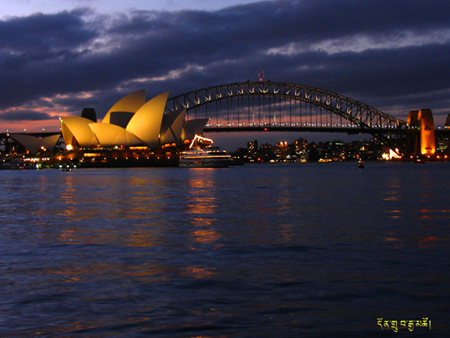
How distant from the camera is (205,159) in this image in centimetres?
9494

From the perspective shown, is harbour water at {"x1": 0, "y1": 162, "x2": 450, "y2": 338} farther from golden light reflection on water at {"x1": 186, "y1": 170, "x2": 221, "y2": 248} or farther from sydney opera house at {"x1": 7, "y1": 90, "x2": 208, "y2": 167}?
sydney opera house at {"x1": 7, "y1": 90, "x2": 208, "y2": 167}

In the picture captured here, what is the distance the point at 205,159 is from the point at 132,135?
16.5m

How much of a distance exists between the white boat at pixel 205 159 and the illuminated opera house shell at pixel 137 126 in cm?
784

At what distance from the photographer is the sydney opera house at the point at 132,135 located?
9681 centimetres

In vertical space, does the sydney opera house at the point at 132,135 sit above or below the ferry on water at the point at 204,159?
above

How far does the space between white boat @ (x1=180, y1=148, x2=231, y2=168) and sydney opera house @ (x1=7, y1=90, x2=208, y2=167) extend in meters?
7.93

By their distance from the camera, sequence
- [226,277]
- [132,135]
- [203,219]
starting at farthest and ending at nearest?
[132,135]
[203,219]
[226,277]

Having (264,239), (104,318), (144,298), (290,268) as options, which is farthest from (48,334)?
(264,239)

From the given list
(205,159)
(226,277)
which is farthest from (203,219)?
(205,159)

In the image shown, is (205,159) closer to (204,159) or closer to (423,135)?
(204,159)

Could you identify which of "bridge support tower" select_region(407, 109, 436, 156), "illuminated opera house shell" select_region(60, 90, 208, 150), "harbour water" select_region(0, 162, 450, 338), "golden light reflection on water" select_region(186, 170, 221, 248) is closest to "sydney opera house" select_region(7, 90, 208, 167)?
"illuminated opera house shell" select_region(60, 90, 208, 150)

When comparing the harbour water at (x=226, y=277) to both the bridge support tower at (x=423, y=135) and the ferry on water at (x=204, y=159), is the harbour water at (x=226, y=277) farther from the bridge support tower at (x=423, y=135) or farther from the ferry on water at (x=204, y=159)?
the bridge support tower at (x=423, y=135)

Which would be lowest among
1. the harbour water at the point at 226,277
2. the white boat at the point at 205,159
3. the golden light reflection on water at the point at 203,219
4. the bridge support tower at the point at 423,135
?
the golden light reflection on water at the point at 203,219

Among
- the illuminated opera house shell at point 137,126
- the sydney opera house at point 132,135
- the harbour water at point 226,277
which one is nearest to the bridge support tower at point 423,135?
the illuminated opera house shell at point 137,126
